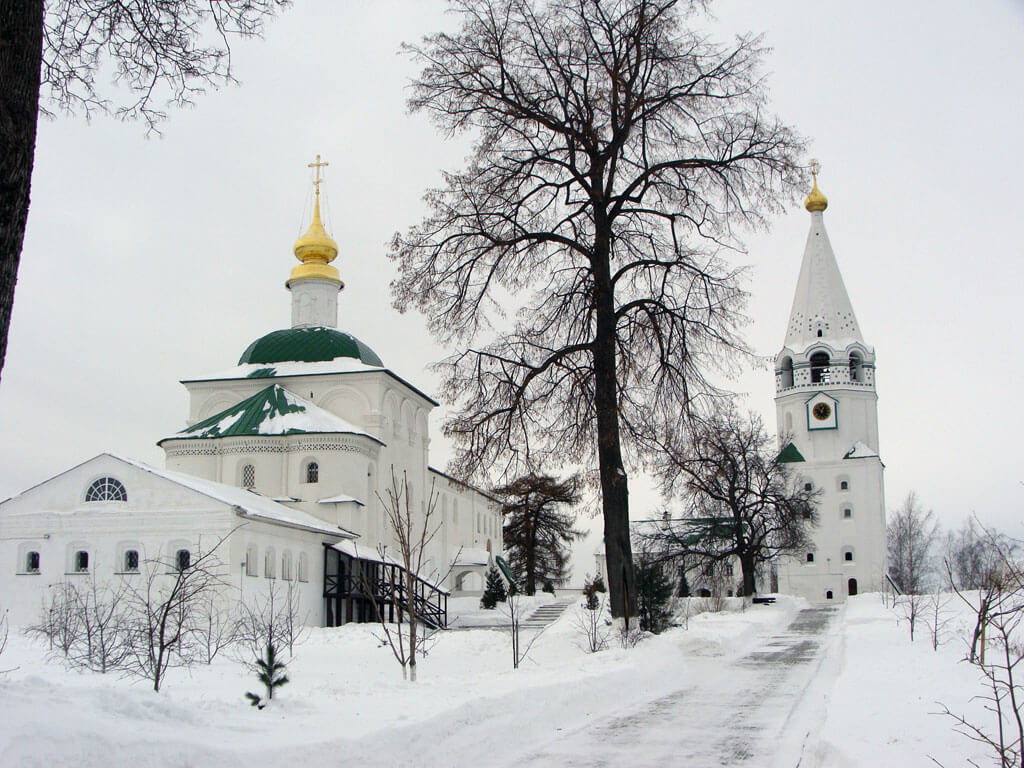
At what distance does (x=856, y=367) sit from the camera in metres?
68.1

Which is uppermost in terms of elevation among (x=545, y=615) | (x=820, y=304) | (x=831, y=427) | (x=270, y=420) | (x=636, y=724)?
(x=820, y=304)

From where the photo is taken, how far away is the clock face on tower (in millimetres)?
68062

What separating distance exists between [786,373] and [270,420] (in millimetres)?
42182

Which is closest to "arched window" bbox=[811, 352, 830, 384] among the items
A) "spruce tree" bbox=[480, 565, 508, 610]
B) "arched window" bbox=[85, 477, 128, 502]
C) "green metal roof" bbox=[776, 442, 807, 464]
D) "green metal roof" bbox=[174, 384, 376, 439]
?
"green metal roof" bbox=[776, 442, 807, 464]

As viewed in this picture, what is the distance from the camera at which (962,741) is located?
24.3 ft

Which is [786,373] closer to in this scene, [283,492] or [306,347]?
[306,347]

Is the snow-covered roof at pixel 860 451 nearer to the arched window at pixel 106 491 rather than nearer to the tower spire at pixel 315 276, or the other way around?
the tower spire at pixel 315 276

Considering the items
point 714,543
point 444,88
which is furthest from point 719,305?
point 714,543

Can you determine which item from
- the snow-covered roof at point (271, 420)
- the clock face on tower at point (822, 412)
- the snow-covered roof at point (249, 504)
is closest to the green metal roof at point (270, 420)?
the snow-covered roof at point (271, 420)

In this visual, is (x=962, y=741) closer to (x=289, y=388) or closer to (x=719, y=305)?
(x=719, y=305)

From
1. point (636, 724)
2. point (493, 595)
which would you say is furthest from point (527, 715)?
point (493, 595)

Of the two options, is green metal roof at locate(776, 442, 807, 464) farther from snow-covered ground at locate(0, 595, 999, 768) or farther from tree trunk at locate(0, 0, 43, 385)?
tree trunk at locate(0, 0, 43, 385)

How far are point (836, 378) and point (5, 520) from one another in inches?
2095

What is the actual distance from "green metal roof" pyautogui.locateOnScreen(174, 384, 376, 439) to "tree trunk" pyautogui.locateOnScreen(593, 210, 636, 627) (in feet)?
71.1
